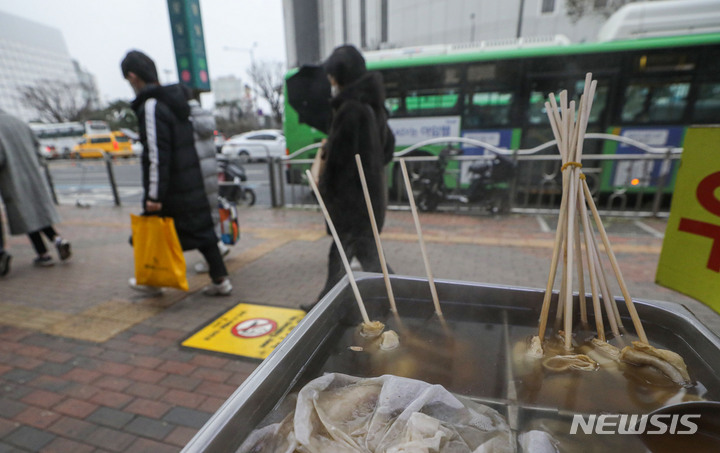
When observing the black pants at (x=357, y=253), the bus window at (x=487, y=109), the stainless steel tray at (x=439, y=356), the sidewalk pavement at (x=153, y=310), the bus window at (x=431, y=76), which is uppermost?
the bus window at (x=431, y=76)

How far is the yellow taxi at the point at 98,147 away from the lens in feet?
99.6

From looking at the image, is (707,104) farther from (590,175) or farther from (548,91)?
(548,91)

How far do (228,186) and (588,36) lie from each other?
22104 millimetres

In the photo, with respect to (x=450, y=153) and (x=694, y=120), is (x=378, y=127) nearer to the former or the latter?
(x=450, y=153)

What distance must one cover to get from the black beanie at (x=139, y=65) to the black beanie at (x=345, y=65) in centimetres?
153

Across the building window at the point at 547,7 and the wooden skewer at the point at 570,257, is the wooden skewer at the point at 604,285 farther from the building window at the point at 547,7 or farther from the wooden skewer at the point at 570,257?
the building window at the point at 547,7

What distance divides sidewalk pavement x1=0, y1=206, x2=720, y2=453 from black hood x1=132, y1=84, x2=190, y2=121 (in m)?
1.81

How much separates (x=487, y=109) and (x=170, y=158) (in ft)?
22.3

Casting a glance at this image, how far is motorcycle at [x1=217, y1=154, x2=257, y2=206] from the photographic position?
832 centimetres

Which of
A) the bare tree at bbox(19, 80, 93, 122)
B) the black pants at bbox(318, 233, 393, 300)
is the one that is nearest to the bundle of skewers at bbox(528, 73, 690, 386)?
the black pants at bbox(318, 233, 393, 300)

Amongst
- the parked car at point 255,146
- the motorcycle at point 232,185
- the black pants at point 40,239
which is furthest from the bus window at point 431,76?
the parked car at point 255,146

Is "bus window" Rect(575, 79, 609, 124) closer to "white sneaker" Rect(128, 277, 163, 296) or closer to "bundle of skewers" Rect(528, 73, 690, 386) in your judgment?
"bundle of skewers" Rect(528, 73, 690, 386)

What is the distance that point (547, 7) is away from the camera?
2434cm

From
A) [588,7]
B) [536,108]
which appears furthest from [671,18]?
[588,7]
